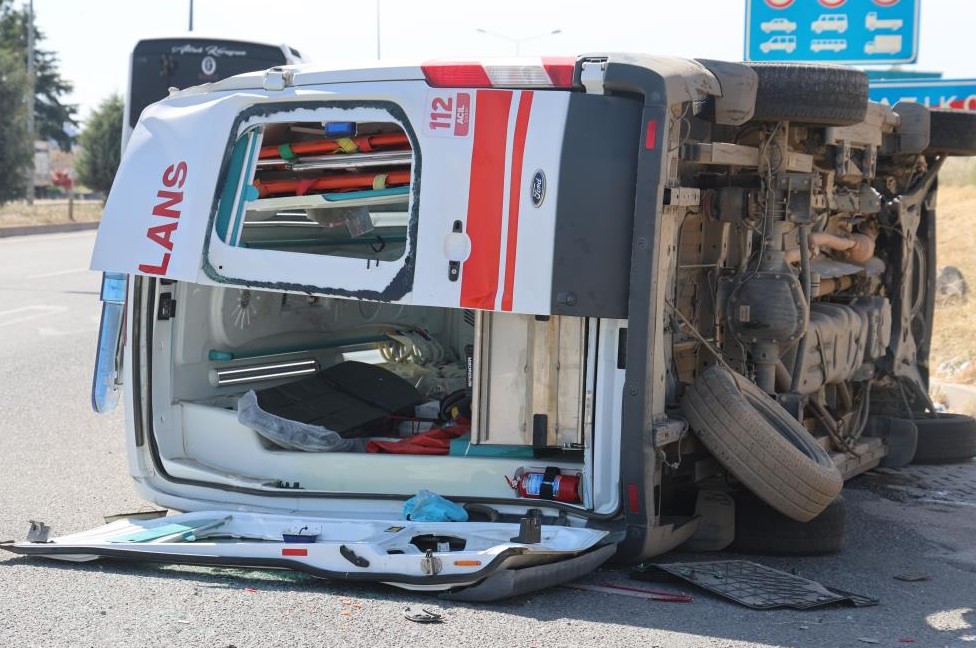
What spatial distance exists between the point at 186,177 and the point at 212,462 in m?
1.31

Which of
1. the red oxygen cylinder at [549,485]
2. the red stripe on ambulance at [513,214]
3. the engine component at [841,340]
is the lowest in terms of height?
the red oxygen cylinder at [549,485]

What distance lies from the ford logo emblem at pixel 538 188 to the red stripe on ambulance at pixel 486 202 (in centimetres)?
12

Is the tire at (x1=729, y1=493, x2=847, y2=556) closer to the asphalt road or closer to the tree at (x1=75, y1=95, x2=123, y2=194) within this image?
the asphalt road

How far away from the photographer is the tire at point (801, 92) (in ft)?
18.5

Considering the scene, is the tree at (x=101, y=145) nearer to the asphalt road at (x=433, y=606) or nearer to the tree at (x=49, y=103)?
the tree at (x=49, y=103)

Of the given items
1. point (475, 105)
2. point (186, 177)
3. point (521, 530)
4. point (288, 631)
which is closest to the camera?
point (288, 631)

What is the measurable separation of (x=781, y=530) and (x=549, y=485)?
1062 millimetres

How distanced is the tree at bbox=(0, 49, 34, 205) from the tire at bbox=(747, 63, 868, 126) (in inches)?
1491

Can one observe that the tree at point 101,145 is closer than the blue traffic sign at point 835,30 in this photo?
No

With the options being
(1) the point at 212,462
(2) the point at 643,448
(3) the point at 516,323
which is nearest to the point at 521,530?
(2) the point at 643,448

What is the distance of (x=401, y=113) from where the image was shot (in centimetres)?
523

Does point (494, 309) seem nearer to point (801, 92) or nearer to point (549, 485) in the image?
point (549, 485)

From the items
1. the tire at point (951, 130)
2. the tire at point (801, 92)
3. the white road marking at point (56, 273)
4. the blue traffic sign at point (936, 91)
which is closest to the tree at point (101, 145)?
the white road marking at point (56, 273)

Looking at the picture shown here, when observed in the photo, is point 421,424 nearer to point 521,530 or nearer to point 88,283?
point 521,530
